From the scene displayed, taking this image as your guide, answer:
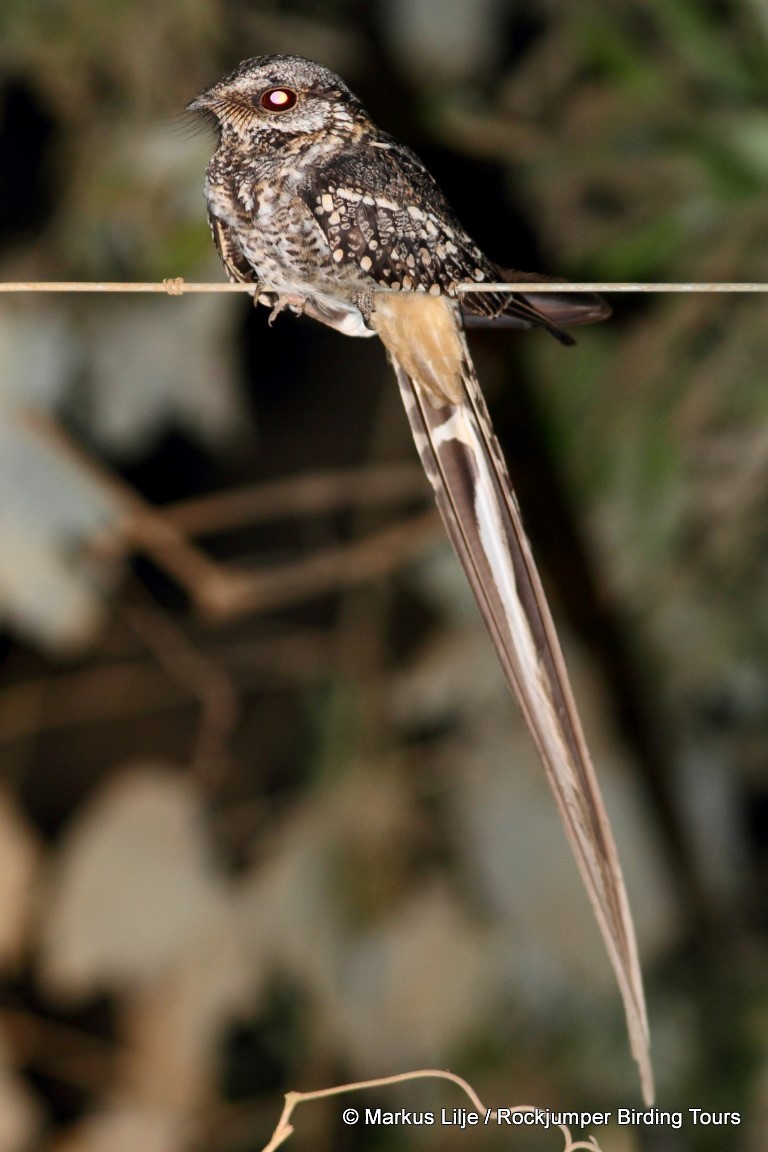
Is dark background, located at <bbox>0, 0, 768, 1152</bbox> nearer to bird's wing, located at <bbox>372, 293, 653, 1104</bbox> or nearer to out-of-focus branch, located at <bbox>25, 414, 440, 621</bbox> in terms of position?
out-of-focus branch, located at <bbox>25, 414, 440, 621</bbox>

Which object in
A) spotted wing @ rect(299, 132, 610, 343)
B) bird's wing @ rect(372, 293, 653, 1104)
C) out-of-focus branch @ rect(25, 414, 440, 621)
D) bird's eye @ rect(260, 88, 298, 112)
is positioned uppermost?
out-of-focus branch @ rect(25, 414, 440, 621)

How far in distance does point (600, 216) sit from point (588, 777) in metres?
1.83

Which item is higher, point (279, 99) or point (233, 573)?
point (233, 573)

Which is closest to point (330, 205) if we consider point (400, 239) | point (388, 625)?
point (400, 239)

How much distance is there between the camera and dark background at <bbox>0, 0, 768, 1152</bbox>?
6.27ft

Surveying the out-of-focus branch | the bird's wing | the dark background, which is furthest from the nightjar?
the out-of-focus branch

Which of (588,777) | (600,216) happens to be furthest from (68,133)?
(588,777)

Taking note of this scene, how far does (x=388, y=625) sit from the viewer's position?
109 inches

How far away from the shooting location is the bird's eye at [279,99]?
89cm

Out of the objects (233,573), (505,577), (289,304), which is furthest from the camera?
(233,573)

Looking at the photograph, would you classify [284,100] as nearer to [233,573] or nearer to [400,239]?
[400,239]

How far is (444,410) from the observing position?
0.83 metres

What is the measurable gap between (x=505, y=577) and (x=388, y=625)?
201 centimetres

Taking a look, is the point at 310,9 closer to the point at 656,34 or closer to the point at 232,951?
the point at 656,34
